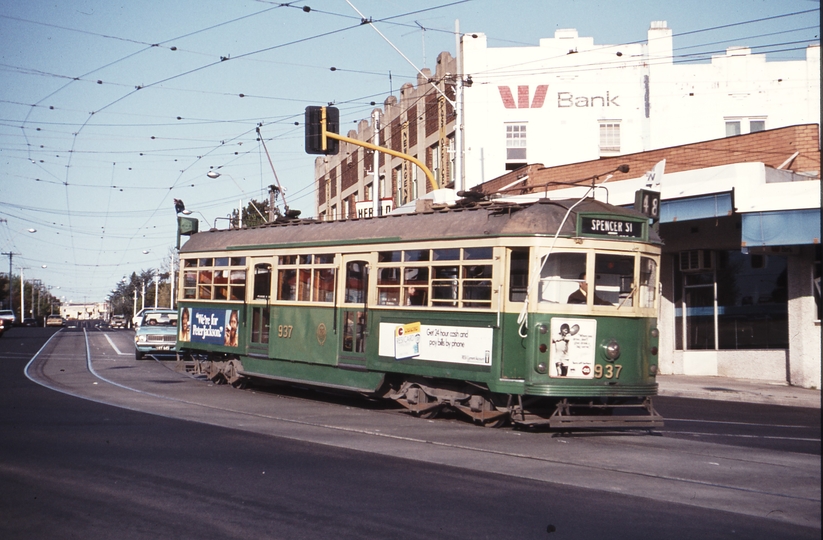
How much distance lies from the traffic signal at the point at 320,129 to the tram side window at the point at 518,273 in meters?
8.15

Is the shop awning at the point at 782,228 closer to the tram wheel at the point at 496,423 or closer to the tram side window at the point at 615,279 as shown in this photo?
the tram side window at the point at 615,279

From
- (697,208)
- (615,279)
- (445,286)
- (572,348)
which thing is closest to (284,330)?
(445,286)

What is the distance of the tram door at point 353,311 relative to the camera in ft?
48.0

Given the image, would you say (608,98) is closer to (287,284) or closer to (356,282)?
(287,284)

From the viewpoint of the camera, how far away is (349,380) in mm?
15047

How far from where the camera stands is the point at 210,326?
1898 cm

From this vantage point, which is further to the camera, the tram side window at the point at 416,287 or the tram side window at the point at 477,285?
the tram side window at the point at 416,287

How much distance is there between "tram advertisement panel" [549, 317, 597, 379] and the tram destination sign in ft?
4.09

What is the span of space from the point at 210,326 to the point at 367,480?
1117 cm

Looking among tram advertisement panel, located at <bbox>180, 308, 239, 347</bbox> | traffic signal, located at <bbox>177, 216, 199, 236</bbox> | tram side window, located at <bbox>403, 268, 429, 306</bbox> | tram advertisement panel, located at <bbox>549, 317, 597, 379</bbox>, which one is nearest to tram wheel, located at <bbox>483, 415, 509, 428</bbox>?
tram advertisement panel, located at <bbox>549, 317, 597, 379</bbox>

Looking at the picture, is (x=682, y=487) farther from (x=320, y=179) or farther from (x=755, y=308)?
(x=320, y=179)

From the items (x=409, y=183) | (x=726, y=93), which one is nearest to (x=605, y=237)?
(x=726, y=93)

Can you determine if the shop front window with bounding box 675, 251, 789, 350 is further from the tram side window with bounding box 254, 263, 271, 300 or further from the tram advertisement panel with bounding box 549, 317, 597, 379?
the tram side window with bounding box 254, 263, 271, 300

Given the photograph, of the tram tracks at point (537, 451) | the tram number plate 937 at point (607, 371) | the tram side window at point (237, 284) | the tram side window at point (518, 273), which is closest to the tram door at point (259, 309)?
the tram side window at point (237, 284)
